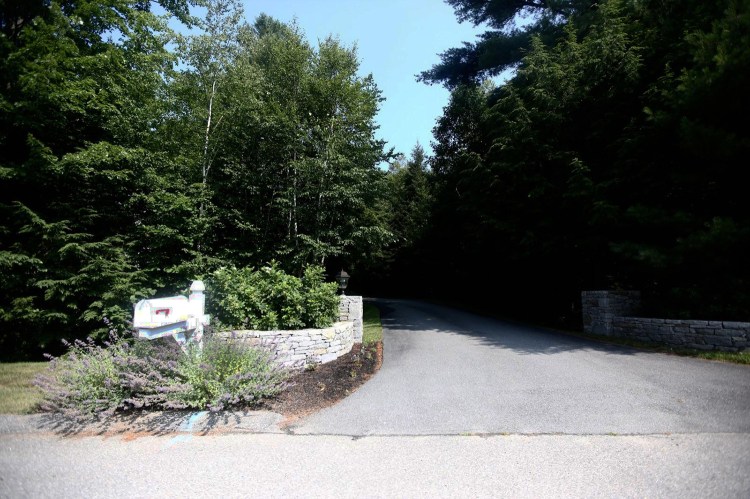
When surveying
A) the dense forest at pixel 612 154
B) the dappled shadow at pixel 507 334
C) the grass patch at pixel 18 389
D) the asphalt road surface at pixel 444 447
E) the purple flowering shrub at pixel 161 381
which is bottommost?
the asphalt road surface at pixel 444 447

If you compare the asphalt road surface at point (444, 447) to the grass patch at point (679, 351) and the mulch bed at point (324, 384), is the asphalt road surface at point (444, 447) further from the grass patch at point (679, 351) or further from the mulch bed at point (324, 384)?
the grass patch at point (679, 351)

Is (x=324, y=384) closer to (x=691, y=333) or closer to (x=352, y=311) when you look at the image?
(x=352, y=311)

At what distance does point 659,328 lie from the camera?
8109 millimetres

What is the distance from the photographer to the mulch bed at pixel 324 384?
15.4 ft

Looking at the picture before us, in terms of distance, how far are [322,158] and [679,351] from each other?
1013 cm

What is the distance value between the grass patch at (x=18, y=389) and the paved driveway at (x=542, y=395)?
349 centimetres

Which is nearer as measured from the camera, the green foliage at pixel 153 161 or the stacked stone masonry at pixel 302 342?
the stacked stone masonry at pixel 302 342

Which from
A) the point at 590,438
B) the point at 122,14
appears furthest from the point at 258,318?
the point at 122,14

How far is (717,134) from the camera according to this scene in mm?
7227

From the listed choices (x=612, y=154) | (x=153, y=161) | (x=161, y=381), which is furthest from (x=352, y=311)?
(x=612, y=154)

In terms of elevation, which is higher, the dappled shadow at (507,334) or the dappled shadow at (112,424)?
the dappled shadow at (507,334)

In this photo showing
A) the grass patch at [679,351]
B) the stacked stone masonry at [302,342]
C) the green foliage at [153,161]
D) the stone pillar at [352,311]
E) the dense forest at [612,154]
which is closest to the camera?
the stacked stone masonry at [302,342]

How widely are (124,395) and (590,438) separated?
5.11m

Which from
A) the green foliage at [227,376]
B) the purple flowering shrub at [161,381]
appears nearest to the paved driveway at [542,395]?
the green foliage at [227,376]
